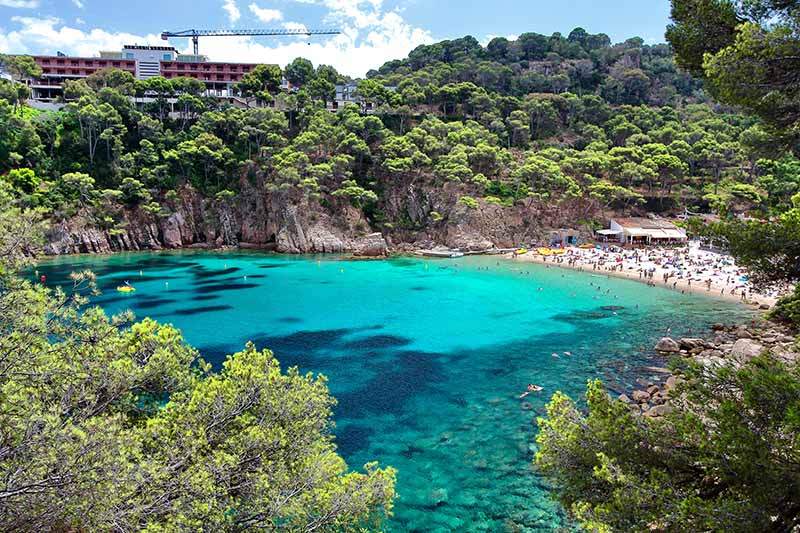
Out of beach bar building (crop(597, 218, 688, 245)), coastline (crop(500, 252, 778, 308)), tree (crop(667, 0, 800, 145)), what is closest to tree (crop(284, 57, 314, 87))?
coastline (crop(500, 252, 778, 308))

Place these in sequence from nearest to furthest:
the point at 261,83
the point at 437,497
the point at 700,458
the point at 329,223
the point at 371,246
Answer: the point at 700,458 → the point at 437,497 → the point at 371,246 → the point at 329,223 → the point at 261,83

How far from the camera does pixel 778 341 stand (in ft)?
84.8

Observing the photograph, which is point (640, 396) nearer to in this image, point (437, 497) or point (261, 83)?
point (437, 497)

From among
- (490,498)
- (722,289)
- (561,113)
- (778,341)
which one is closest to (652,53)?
(561,113)

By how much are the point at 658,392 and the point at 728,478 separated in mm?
16354

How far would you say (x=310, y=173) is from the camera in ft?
203

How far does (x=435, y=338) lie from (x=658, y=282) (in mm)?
27536

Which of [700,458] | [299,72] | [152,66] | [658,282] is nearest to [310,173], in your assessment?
[299,72]

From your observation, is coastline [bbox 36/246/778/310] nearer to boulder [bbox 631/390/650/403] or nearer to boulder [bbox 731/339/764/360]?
boulder [bbox 731/339/764/360]

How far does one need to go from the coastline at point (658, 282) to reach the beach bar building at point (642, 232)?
453 inches

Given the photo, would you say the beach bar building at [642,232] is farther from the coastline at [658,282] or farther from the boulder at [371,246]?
A: the boulder at [371,246]

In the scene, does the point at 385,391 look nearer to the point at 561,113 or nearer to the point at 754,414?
the point at 754,414

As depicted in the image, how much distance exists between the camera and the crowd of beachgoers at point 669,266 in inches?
1684

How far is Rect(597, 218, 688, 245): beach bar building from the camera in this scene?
195ft
